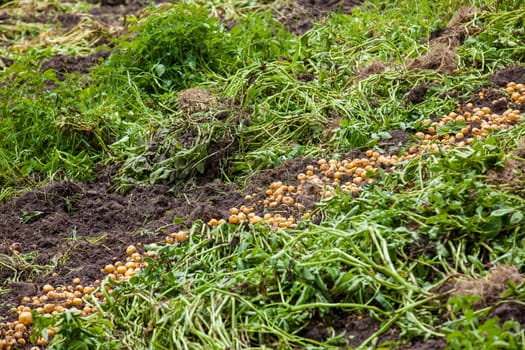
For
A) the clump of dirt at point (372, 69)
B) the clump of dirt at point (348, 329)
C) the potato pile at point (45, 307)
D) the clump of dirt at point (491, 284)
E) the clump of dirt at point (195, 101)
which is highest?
the clump of dirt at point (491, 284)

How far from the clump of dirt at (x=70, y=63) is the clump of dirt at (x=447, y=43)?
2808mm

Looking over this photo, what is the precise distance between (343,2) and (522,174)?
13.0 ft

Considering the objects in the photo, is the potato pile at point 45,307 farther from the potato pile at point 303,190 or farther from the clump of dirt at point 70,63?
the clump of dirt at point 70,63

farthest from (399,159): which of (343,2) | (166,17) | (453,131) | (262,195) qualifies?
(343,2)

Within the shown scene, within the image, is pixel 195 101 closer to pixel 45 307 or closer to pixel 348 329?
pixel 45 307

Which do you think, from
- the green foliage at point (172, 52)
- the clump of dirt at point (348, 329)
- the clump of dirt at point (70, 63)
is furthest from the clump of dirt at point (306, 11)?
the clump of dirt at point (348, 329)

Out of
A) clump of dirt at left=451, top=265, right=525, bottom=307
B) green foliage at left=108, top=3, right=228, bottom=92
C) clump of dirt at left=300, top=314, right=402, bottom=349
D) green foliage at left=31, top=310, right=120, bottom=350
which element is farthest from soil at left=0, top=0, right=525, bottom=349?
clump of dirt at left=451, top=265, right=525, bottom=307

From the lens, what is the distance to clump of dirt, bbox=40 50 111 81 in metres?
7.32

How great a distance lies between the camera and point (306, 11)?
25.7ft

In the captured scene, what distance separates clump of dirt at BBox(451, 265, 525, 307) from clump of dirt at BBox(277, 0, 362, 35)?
4191 millimetres

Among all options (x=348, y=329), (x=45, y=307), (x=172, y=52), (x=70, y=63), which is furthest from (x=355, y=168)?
(x=70, y=63)

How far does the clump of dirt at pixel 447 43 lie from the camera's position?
5836 millimetres

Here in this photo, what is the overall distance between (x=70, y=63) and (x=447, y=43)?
10.8 feet

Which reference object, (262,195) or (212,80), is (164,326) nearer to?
(262,195)
